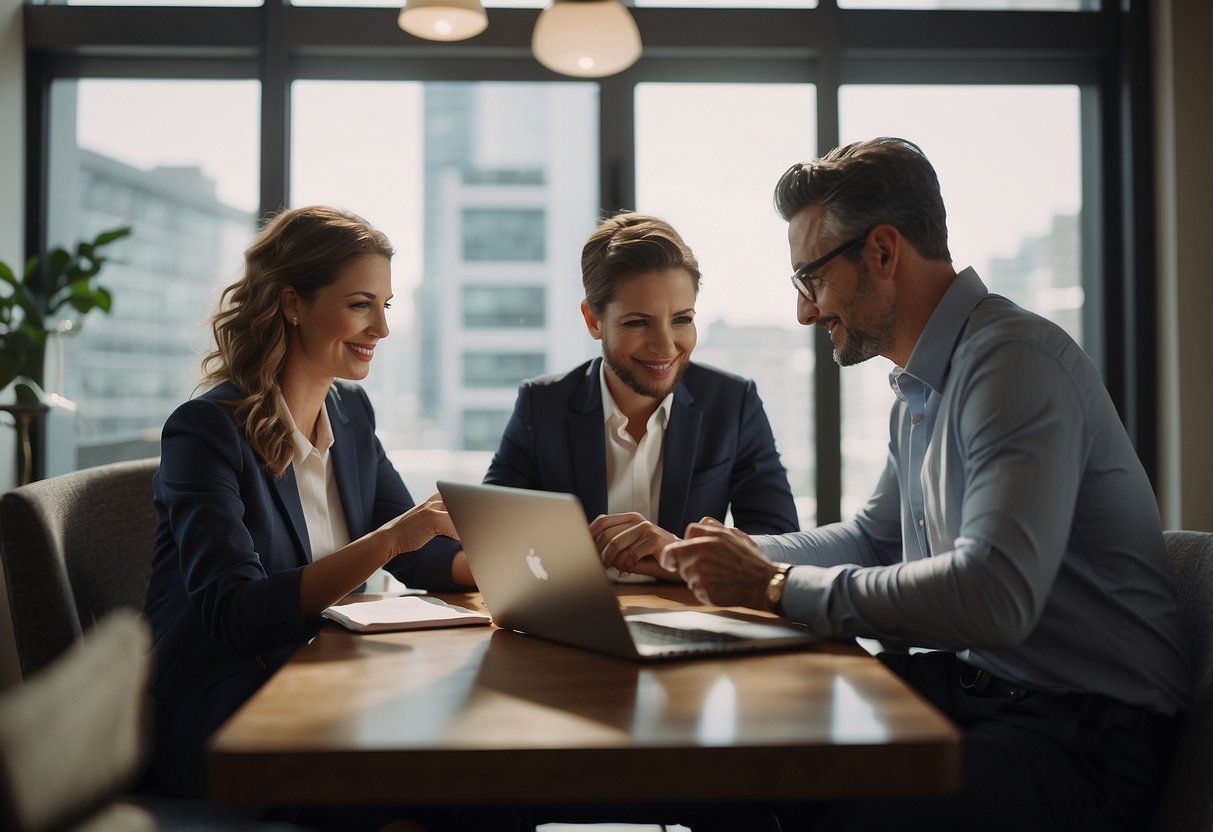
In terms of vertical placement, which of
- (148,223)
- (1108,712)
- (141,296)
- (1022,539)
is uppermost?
(148,223)

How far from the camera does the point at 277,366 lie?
6.32 feet

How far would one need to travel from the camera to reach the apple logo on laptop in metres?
1.23

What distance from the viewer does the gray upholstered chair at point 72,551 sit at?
1624 mm

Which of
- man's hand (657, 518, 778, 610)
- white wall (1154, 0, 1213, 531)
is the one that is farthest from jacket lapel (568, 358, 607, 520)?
white wall (1154, 0, 1213, 531)

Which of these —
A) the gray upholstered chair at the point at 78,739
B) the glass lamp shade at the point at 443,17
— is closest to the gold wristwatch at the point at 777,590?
the gray upholstered chair at the point at 78,739

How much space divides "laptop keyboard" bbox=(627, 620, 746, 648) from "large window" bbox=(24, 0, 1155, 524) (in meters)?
2.32

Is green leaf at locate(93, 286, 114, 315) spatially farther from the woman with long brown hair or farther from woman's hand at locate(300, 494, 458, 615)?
woman's hand at locate(300, 494, 458, 615)

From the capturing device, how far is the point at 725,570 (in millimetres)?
1375

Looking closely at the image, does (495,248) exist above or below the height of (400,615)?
above

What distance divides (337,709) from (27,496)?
98cm

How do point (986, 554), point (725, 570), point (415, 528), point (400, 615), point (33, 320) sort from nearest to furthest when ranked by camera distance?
point (986, 554)
point (725, 570)
point (400, 615)
point (415, 528)
point (33, 320)

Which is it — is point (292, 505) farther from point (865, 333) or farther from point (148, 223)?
point (148, 223)

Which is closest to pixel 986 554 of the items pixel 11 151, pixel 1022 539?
pixel 1022 539

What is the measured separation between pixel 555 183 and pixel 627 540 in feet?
7.27
